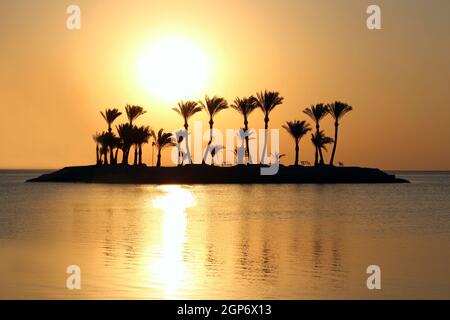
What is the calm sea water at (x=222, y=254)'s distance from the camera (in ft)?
66.6

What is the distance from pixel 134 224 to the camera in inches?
1657

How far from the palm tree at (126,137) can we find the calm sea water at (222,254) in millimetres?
65286

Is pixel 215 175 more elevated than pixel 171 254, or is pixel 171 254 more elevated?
pixel 215 175

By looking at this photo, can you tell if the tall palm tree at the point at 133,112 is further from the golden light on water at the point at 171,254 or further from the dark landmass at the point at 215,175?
the golden light on water at the point at 171,254

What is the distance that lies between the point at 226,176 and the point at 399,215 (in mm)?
66174

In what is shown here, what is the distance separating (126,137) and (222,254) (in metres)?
89.9

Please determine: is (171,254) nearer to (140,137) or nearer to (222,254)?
(222,254)

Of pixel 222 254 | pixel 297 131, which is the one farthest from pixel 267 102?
pixel 222 254

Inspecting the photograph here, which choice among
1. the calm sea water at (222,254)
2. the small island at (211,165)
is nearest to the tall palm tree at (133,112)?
the small island at (211,165)

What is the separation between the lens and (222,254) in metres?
27.6

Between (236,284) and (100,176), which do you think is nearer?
(236,284)
